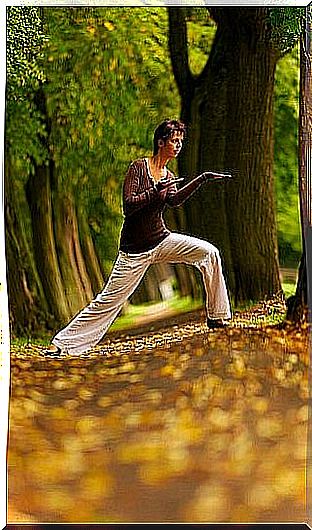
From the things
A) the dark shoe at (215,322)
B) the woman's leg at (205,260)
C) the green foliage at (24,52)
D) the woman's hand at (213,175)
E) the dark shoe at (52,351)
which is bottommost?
the dark shoe at (52,351)

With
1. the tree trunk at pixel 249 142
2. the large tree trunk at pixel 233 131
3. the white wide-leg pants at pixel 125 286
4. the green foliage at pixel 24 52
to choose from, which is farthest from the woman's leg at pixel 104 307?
the green foliage at pixel 24 52

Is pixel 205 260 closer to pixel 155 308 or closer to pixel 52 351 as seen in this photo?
pixel 155 308

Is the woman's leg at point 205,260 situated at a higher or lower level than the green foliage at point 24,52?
lower

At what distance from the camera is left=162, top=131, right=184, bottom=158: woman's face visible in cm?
344

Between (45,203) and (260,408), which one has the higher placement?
(45,203)

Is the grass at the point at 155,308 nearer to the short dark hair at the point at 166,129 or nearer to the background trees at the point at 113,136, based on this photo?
the background trees at the point at 113,136

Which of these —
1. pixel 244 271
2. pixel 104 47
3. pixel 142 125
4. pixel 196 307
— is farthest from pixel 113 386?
pixel 104 47

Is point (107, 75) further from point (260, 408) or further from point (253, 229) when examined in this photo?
point (260, 408)

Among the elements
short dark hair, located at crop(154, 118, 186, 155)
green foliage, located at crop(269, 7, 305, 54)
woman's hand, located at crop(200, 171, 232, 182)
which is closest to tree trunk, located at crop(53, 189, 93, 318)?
short dark hair, located at crop(154, 118, 186, 155)

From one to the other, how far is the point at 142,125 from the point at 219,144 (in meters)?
0.28

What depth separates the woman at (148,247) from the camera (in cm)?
344

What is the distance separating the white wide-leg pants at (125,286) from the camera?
136 inches

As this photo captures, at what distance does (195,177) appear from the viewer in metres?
3.45

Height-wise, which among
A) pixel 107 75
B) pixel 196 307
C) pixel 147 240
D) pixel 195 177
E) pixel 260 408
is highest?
pixel 107 75
